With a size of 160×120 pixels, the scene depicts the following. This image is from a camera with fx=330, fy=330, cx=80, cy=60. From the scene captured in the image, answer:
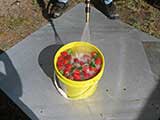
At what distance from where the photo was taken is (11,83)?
8.55 ft

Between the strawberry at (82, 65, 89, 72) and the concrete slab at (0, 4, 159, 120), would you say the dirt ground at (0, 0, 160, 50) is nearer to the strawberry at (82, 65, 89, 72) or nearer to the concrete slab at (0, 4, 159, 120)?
the concrete slab at (0, 4, 159, 120)

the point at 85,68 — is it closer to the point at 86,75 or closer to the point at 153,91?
the point at 86,75

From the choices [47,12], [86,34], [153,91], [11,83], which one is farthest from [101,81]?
[47,12]

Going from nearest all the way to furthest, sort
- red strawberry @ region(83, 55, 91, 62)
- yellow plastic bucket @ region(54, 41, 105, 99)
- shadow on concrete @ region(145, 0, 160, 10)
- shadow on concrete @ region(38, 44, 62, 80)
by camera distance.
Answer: yellow plastic bucket @ region(54, 41, 105, 99)
red strawberry @ region(83, 55, 91, 62)
shadow on concrete @ region(38, 44, 62, 80)
shadow on concrete @ region(145, 0, 160, 10)

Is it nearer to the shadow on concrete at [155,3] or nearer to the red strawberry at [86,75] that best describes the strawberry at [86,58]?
the red strawberry at [86,75]

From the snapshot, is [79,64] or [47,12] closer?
[79,64]

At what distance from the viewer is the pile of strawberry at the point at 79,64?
7.68ft

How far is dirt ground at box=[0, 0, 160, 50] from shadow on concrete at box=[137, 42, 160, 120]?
22cm

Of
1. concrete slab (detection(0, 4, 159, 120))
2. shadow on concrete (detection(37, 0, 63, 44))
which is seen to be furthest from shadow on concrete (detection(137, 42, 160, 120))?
shadow on concrete (detection(37, 0, 63, 44))

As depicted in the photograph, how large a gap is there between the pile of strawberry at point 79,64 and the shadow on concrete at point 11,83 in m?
0.41

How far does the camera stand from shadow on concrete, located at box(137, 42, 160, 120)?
2475 mm

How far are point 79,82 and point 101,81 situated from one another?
1.41ft

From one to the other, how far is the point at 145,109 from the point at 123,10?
3.96 ft

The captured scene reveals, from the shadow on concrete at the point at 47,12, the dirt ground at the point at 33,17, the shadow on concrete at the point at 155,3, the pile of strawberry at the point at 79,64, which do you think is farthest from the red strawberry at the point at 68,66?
the shadow on concrete at the point at 155,3
